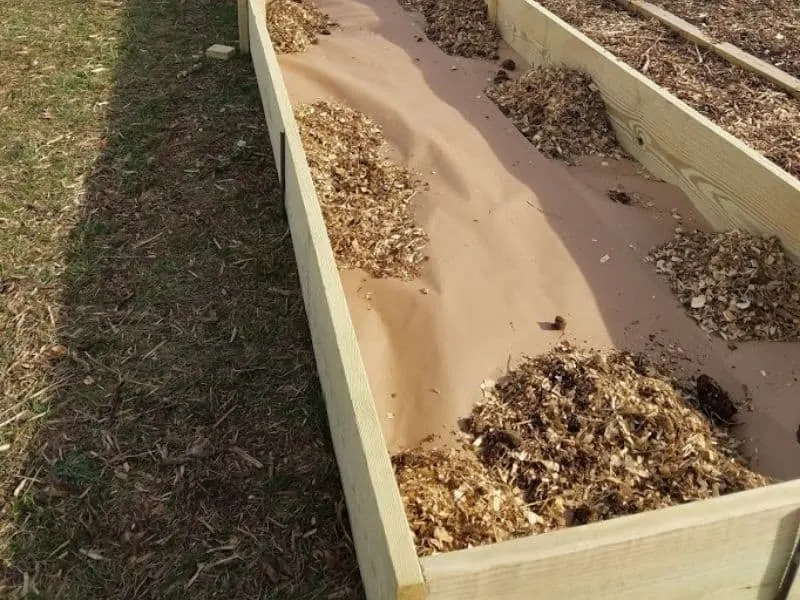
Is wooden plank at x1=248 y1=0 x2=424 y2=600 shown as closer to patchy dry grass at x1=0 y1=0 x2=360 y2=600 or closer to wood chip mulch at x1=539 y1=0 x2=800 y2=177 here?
patchy dry grass at x1=0 y1=0 x2=360 y2=600

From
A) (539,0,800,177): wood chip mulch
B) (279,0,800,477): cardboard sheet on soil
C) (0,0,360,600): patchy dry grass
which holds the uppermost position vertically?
(539,0,800,177): wood chip mulch

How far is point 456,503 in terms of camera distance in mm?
2326

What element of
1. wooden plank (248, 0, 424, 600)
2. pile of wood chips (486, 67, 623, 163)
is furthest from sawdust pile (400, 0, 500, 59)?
wooden plank (248, 0, 424, 600)

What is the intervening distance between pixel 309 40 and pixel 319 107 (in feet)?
4.14

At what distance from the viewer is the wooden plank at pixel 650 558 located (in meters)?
1.73

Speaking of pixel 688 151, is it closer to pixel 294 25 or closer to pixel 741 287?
pixel 741 287

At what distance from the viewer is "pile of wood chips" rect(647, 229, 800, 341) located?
3.12 m

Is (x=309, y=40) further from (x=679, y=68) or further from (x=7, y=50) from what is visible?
(x=679, y=68)

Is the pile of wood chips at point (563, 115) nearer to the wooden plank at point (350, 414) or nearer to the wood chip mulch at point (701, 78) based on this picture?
the wood chip mulch at point (701, 78)

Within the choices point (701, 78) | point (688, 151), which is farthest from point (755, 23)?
point (688, 151)

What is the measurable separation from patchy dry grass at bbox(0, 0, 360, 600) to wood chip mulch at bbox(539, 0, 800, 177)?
8.01 ft

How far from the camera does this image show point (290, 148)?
11.2ft

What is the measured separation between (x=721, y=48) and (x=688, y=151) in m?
1.91

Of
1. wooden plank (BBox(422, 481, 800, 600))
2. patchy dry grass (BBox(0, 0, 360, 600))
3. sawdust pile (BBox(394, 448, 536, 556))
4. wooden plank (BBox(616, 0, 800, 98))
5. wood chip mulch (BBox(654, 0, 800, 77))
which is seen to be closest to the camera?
wooden plank (BBox(422, 481, 800, 600))
